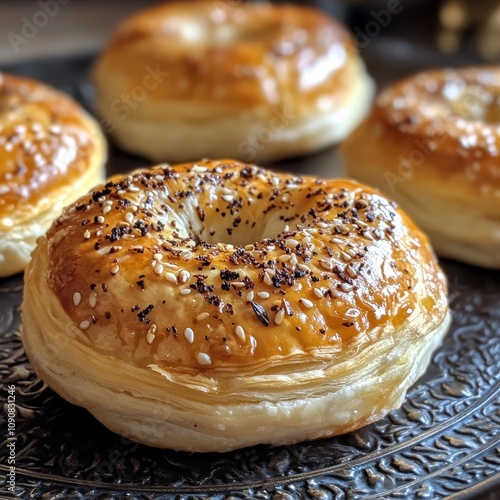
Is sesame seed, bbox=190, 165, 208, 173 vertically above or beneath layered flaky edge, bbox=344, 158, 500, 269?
above

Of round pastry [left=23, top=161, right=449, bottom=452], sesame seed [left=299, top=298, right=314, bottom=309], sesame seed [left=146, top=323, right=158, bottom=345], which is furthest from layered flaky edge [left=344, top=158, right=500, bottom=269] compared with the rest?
sesame seed [left=146, top=323, right=158, bottom=345]

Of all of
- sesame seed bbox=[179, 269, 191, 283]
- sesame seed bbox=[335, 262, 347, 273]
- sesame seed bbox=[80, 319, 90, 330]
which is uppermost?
sesame seed bbox=[179, 269, 191, 283]

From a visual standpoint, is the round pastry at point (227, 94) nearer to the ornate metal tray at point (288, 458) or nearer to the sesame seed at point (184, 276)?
the ornate metal tray at point (288, 458)

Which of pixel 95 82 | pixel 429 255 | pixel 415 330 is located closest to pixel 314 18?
pixel 95 82

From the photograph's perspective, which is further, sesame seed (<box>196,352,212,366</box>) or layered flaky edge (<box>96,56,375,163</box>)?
layered flaky edge (<box>96,56,375,163</box>)

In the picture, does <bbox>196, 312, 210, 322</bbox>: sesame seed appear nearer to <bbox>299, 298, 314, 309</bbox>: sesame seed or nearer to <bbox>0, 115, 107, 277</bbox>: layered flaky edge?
<bbox>299, 298, 314, 309</bbox>: sesame seed

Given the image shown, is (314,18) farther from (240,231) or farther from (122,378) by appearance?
(122,378)

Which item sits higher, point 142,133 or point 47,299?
point 47,299

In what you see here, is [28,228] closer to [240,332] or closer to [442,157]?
[240,332]
